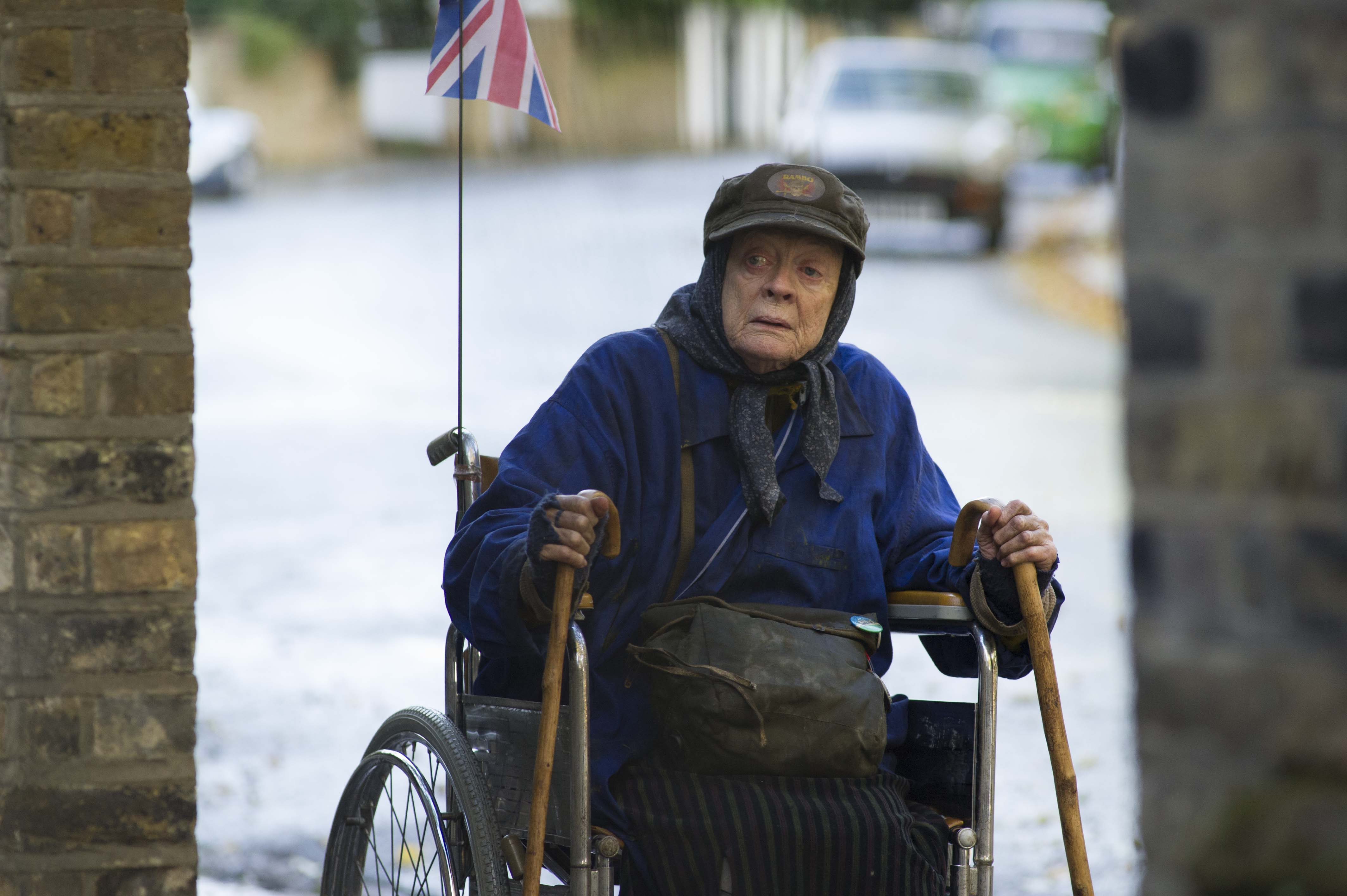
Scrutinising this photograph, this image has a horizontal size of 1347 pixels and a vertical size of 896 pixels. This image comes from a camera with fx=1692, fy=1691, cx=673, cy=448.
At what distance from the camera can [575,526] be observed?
2.42 meters

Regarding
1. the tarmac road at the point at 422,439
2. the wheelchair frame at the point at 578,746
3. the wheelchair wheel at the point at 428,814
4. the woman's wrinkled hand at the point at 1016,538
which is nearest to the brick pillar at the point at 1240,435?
the tarmac road at the point at 422,439

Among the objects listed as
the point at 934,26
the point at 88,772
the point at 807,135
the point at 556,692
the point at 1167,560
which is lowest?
the point at 88,772

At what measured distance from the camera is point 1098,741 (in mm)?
5340

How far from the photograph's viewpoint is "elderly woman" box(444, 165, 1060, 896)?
8.16ft

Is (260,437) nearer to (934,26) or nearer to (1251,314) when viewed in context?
(1251,314)

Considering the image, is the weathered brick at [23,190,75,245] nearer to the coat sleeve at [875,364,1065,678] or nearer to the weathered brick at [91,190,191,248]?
the weathered brick at [91,190,191,248]

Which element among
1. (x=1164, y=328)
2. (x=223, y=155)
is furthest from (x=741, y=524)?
(x=223, y=155)

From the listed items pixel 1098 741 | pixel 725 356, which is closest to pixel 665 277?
pixel 1098 741

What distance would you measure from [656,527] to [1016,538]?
585mm

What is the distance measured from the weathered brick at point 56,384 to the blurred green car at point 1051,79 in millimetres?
17212

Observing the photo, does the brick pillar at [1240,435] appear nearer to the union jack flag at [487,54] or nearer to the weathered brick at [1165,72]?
the weathered brick at [1165,72]

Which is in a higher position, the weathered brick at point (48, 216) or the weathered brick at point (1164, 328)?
the weathered brick at point (48, 216)

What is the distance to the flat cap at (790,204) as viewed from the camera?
285cm

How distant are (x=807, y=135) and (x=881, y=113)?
79 centimetres
